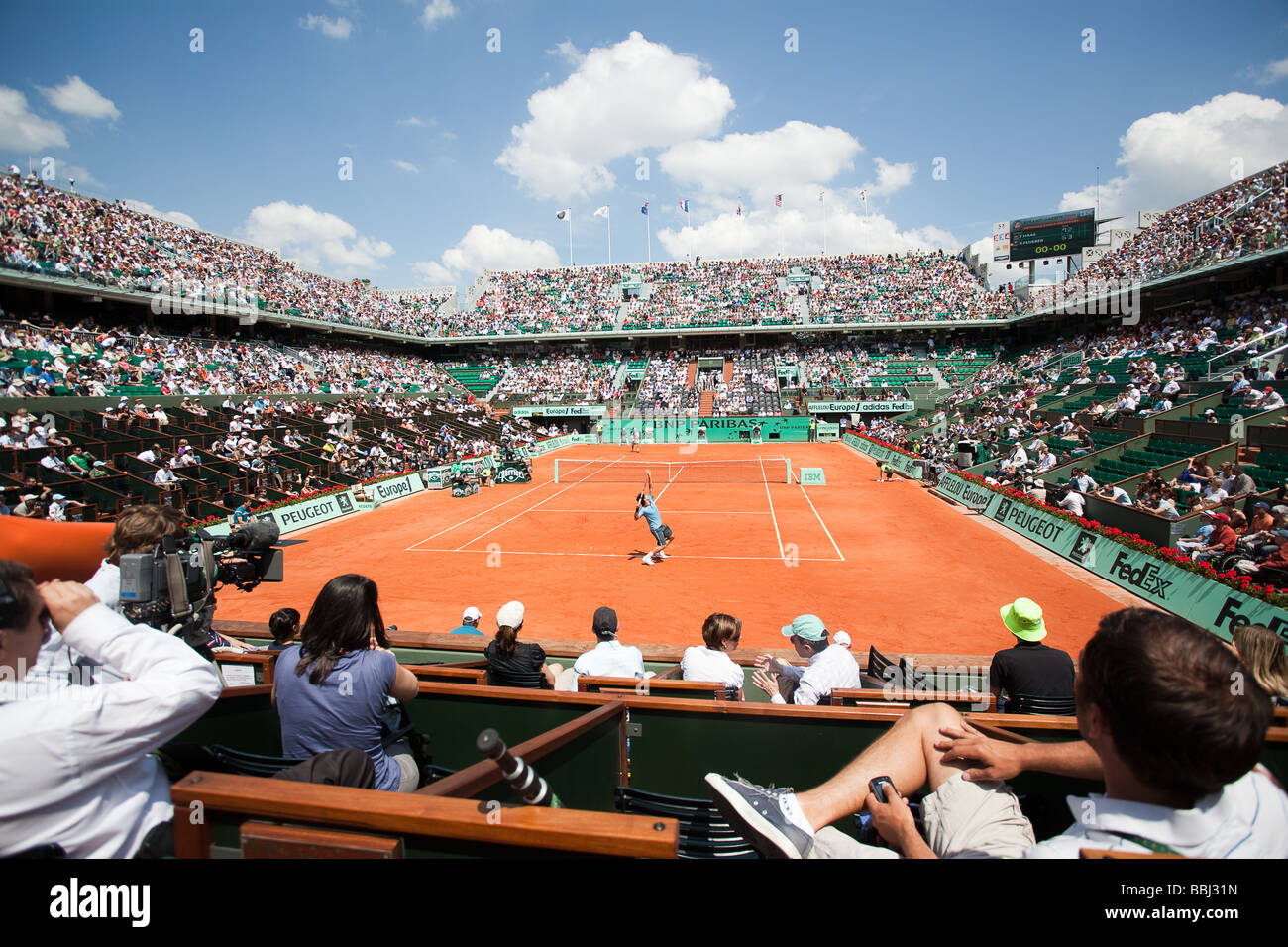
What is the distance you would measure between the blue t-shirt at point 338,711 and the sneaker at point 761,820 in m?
1.72

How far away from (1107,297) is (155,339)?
58856mm

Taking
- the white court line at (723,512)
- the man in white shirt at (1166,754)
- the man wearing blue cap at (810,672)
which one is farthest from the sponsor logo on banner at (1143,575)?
the man in white shirt at (1166,754)

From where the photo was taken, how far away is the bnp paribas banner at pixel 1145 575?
32.9 ft

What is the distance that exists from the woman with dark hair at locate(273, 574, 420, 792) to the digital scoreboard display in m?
65.4

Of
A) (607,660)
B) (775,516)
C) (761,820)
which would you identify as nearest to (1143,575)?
(775,516)

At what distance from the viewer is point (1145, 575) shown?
1296 centimetres

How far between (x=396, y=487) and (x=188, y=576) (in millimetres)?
27498

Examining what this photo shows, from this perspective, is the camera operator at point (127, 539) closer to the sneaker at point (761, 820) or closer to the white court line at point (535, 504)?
the sneaker at point (761, 820)

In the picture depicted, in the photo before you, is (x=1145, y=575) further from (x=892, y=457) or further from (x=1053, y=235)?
(x=1053, y=235)

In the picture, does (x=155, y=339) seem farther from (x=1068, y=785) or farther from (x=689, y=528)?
(x=1068, y=785)

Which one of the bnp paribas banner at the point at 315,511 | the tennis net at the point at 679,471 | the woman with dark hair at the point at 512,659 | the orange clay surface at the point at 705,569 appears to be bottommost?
the orange clay surface at the point at 705,569

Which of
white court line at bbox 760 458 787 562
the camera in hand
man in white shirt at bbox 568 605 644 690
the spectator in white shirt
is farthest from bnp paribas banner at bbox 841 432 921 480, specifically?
the camera in hand
